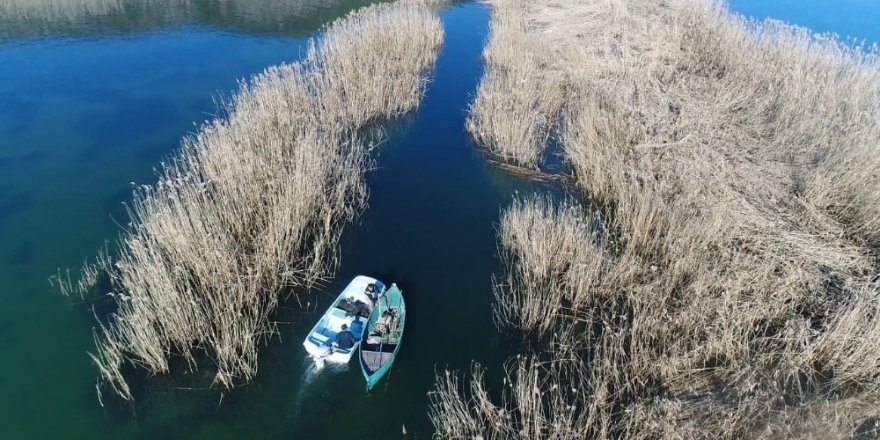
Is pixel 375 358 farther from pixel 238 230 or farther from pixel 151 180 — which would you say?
pixel 151 180

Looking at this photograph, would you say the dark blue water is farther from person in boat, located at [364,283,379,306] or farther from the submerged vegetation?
person in boat, located at [364,283,379,306]

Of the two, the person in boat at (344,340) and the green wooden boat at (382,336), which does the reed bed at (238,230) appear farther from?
the green wooden boat at (382,336)

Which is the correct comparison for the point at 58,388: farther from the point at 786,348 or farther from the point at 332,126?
the point at 786,348

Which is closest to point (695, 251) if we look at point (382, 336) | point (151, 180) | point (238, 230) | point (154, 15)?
point (382, 336)

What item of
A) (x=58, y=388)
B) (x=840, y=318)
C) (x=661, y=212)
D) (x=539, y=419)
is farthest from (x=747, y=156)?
(x=58, y=388)

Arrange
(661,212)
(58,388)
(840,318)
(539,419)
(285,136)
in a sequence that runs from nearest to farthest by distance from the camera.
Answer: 1. (539,419)
2. (840,318)
3. (58,388)
4. (661,212)
5. (285,136)

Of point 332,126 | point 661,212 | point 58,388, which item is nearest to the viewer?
point 58,388

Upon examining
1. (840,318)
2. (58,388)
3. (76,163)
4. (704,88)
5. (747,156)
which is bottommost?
(58,388)
